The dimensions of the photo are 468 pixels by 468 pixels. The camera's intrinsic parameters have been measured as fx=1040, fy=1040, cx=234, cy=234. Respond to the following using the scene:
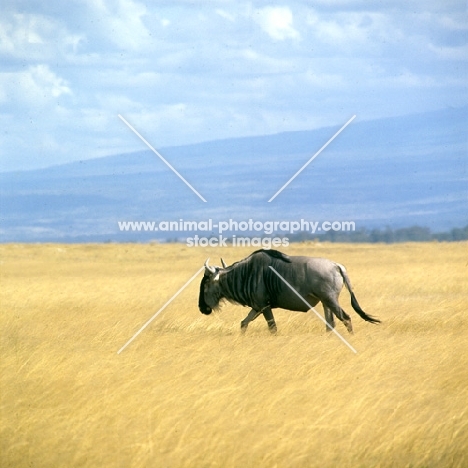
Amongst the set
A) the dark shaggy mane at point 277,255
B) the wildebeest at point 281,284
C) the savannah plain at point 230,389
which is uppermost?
the dark shaggy mane at point 277,255

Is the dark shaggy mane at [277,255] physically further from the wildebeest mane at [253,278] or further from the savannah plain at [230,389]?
the savannah plain at [230,389]

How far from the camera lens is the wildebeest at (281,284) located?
15.3 metres

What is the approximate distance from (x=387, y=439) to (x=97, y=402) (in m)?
3.06

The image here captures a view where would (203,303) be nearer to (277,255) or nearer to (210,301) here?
(210,301)

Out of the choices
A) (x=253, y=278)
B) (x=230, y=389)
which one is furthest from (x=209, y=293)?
(x=230, y=389)

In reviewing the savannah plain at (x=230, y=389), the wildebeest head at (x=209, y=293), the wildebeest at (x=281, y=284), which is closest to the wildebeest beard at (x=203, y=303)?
the wildebeest head at (x=209, y=293)

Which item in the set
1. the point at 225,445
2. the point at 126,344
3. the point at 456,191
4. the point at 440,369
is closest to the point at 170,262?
the point at 126,344

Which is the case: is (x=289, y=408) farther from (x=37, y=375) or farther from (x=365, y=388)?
(x=37, y=375)

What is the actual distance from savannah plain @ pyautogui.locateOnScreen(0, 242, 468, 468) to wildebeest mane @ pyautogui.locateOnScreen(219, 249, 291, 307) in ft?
1.92

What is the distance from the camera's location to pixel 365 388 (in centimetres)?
1082

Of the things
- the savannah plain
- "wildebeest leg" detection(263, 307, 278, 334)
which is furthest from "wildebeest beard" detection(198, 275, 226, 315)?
"wildebeest leg" detection(263, 307, 278, 334)

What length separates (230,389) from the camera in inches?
421

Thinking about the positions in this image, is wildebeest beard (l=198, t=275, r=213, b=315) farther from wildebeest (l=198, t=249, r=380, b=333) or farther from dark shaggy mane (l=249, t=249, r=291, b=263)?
dark shaggy mane (l=249, t=249, r=291, b=263)

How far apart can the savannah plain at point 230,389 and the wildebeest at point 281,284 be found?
0.48 m
